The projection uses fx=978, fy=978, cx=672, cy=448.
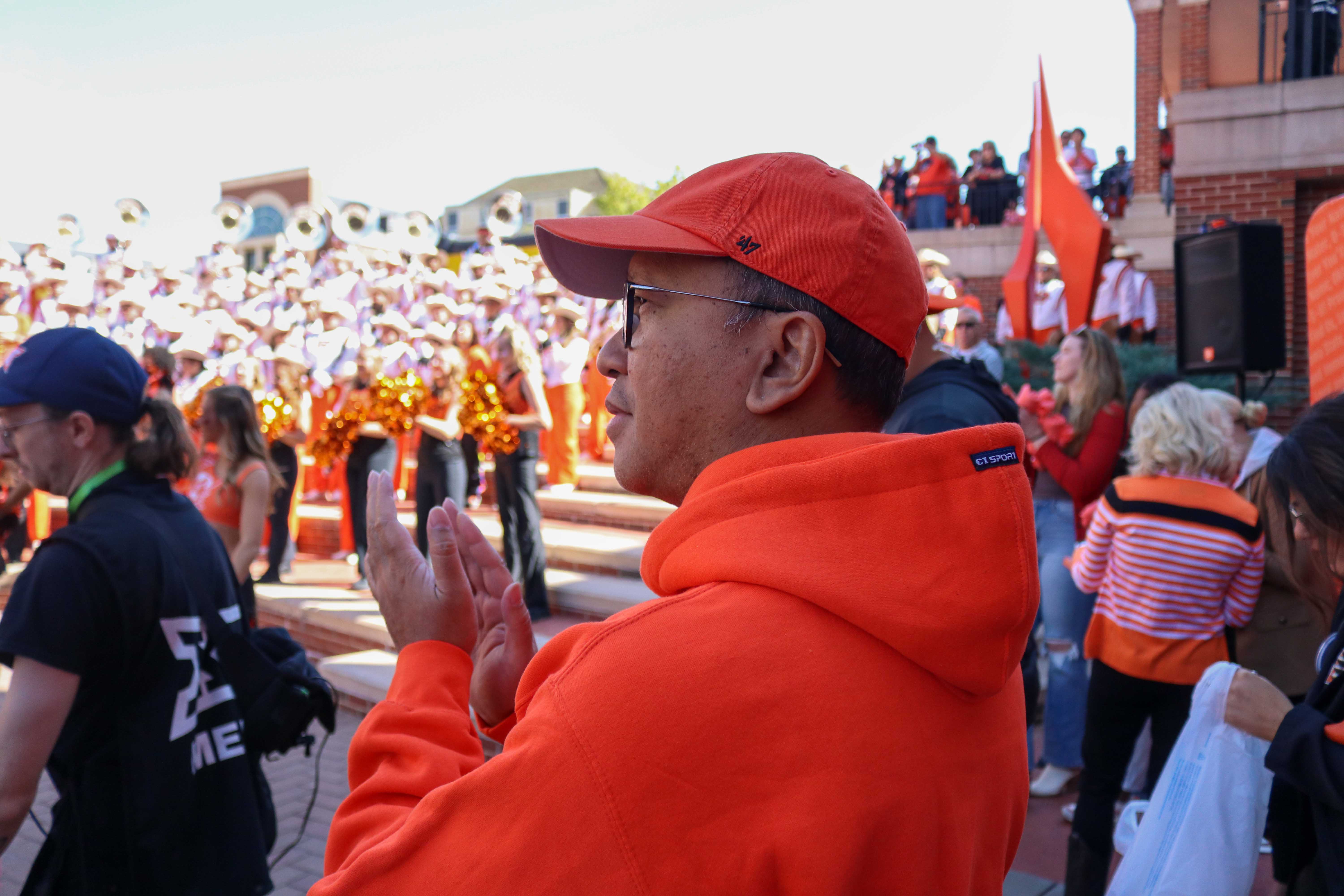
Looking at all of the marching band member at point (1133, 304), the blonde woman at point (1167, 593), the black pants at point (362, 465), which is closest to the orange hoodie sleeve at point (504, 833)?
the blonde woman at point (1167, 593)

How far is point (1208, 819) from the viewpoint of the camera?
98.9 inches

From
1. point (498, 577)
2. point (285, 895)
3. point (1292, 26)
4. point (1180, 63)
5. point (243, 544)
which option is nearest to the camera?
point (498, 577)

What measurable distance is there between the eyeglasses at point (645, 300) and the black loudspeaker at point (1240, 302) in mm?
6562

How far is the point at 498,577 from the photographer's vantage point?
149 cm

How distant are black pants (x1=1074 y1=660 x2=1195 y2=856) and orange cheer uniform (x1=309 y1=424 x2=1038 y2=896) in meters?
2.76

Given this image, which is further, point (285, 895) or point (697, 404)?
point (285, 895)

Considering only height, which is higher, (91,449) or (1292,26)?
(1292,26)

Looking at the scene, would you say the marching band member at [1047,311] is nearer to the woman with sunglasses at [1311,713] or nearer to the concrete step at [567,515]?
the concrete step at [567,515]

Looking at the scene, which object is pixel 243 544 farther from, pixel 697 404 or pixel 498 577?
pixel 697 404

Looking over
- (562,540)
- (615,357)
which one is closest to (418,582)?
(615,357)

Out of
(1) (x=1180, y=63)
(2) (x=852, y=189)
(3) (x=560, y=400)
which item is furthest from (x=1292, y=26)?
(2) (x=852, y=189)

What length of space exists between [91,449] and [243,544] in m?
2.82

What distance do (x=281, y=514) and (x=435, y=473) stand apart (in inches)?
85.6

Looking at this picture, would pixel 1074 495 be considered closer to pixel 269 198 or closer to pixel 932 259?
pixel 932 259
